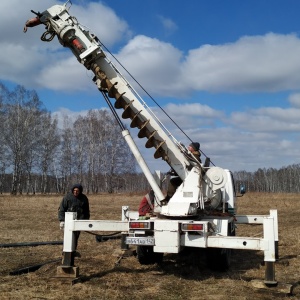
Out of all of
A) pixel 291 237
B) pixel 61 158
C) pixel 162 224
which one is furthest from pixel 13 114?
pixel 162 224

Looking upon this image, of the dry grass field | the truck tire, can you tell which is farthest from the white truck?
the dry grass field

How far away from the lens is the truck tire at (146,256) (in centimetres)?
812

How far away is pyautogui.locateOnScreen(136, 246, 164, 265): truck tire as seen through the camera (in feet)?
26.6

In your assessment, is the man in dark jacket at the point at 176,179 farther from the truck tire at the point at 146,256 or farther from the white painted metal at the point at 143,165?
the truck tire at the point at 146,256

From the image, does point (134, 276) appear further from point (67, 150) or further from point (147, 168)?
point (67, 150)

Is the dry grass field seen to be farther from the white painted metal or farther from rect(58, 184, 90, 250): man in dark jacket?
the white painted metal

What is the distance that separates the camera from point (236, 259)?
9.40 m

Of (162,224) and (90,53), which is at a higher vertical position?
(90,53)

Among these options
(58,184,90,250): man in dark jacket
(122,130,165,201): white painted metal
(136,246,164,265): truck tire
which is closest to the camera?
(122,130,165,201): white painted metal

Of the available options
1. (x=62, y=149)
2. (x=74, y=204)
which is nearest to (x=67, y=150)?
(x=62, y=149)

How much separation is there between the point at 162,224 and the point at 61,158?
48.5m

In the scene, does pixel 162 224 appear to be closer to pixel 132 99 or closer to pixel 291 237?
pixel 132 99

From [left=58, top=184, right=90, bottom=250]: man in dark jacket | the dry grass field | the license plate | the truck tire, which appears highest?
[left=58, top=184, right=90, bottom=250]: man in dark jacket

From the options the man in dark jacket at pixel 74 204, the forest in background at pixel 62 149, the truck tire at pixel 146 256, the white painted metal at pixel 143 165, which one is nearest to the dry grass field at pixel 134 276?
the truck tire at pixel 146 256
